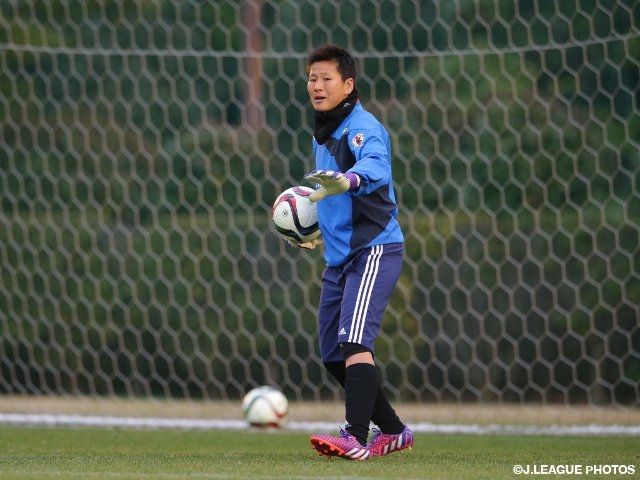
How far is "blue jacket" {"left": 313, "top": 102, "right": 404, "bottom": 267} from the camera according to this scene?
147 inches

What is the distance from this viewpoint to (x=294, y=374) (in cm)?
654

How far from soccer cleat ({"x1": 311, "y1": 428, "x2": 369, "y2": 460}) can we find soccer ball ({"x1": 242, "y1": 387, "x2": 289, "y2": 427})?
1648 mm

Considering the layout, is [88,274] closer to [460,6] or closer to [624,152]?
[460,6]

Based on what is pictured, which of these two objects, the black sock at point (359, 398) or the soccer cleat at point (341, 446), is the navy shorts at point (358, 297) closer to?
the black sock at point (359, 398)

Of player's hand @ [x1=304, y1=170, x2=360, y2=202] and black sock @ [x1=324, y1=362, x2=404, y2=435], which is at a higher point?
player's hand @ [x1=304, y1=170, x2=360, y2=202]

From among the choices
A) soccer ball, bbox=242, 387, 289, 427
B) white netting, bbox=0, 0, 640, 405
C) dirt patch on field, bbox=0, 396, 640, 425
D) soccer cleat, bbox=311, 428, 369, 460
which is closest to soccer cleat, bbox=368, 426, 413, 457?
soccer cleat, bbox=311, 428, 369, 460

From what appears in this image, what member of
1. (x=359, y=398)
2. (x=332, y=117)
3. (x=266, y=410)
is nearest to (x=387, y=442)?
(x=359, y=398)

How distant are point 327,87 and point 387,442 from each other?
1107 mm

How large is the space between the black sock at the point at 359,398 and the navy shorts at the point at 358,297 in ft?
0.27

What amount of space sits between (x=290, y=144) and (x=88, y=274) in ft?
4.17

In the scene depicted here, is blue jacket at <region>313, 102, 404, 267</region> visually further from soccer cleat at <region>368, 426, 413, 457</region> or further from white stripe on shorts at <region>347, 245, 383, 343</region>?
soccer cleat at <region>368, 426, 413, 457</region>

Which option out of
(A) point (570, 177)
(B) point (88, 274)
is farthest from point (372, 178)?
(B) point (88, 274)

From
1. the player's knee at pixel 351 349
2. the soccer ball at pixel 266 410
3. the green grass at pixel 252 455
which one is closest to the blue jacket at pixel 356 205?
the player's knee at pixel 351 349

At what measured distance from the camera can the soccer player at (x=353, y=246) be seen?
3.62 m
